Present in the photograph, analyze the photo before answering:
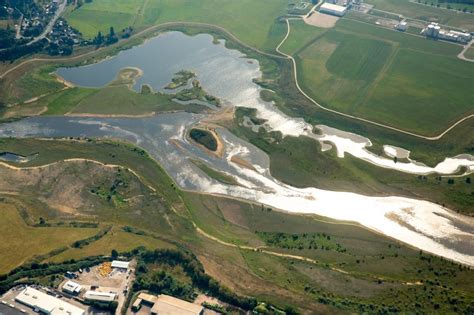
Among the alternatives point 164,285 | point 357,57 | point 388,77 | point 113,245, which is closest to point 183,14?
point 357,57

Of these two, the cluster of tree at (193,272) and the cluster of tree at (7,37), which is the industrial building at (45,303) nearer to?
the cluster of tree at (193,272)

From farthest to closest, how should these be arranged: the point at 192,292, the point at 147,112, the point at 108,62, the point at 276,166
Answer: the point at 108,62
the point at 147,112
the point at 276,166
the point at 192,292

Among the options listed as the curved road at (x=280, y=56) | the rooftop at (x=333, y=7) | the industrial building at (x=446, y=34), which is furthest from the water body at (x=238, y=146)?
the industrial building at (x=446, y=34)

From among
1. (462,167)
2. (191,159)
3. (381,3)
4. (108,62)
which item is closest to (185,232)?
(191,159)

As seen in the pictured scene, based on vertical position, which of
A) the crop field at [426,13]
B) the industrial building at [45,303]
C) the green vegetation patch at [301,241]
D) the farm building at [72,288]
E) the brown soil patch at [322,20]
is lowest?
the industrial building at [45,303]

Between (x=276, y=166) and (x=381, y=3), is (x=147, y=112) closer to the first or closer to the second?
(x=276, y=166)

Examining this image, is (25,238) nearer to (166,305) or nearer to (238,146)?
(166,305)
